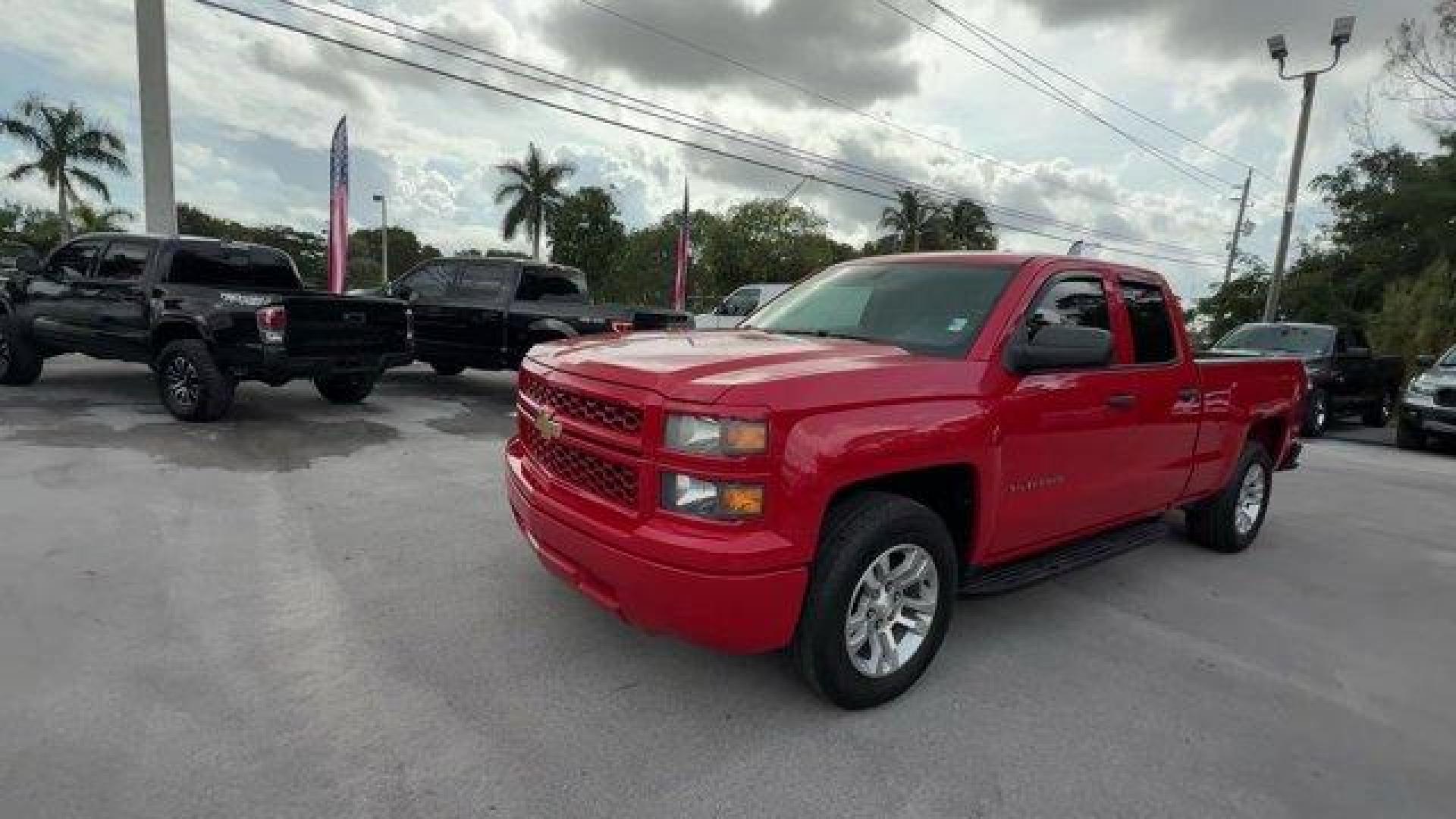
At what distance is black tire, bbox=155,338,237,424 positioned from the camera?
24.2 feet

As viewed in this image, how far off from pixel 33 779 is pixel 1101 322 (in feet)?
15.0

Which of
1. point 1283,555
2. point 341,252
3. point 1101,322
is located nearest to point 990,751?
point 1101,322

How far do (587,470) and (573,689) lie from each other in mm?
839

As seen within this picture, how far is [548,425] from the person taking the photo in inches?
131

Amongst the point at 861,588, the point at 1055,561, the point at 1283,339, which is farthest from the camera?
the point at 1283,339

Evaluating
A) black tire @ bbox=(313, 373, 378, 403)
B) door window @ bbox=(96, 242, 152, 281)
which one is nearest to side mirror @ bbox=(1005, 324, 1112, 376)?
black tire @ bbox=(313, 373, 378, 403)

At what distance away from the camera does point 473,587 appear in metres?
4.04

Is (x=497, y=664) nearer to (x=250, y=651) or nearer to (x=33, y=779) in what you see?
(x=250, y=651)

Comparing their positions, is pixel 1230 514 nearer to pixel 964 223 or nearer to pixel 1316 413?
pixel 1316 413

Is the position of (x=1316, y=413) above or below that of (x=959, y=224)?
below

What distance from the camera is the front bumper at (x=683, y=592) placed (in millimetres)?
2660

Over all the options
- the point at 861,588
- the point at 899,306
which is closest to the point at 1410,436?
the point at 899,306

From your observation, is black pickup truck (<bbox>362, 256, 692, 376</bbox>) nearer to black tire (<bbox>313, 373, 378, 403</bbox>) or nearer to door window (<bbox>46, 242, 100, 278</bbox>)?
black tire (<bbox>313, 373, 378, 403</bbox>)

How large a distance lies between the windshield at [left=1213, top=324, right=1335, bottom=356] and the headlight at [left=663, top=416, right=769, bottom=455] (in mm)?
12766
